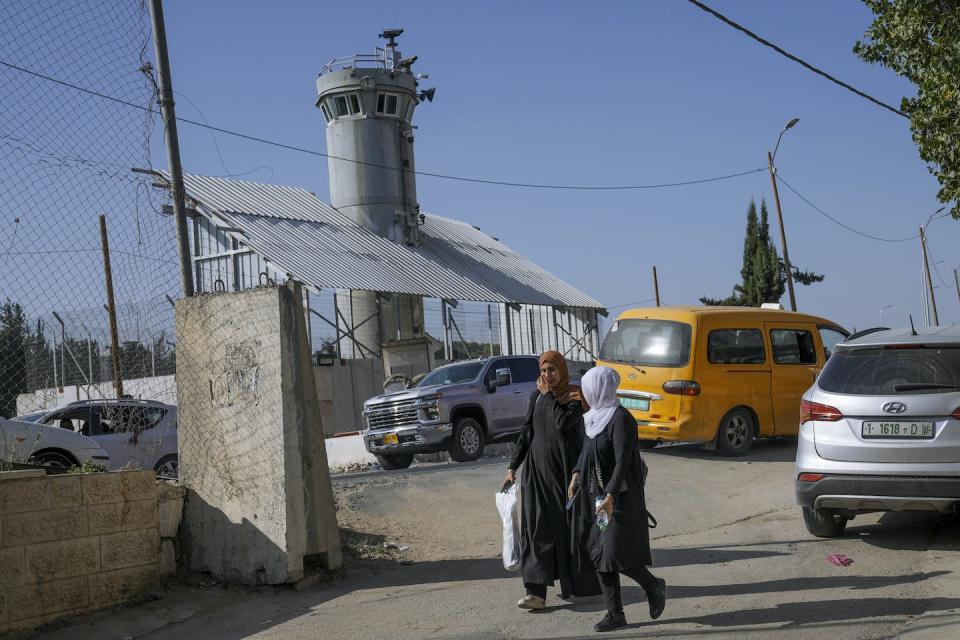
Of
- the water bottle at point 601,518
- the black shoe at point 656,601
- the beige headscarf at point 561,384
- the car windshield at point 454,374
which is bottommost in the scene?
the black shoe at point 656,601

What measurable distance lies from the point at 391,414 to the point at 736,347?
5.74 m

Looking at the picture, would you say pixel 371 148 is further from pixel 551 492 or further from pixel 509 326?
pixel 551 492

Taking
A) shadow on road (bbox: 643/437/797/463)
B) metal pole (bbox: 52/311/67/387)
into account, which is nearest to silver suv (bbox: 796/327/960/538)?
shadow on road (bbox: 643/437/797/463)

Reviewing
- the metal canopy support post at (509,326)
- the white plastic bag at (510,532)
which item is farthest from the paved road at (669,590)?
the metal canopy support post at (509,326)

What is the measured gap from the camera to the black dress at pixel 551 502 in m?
6.74

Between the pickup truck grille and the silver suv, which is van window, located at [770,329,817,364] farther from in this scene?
the silver suv

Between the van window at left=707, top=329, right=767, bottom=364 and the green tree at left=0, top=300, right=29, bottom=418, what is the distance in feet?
29.2

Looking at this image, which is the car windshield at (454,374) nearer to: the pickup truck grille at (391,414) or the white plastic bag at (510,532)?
the pickup truck grille at (391,414)

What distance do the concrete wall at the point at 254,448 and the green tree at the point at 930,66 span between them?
9173 mm

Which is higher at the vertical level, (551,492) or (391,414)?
(391,414)

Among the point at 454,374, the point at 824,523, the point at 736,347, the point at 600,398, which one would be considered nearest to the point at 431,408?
the point at 454,374

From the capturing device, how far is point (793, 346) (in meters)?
15.1

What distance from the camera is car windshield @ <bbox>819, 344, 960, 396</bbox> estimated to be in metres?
7.83

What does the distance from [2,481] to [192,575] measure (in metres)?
1.88
